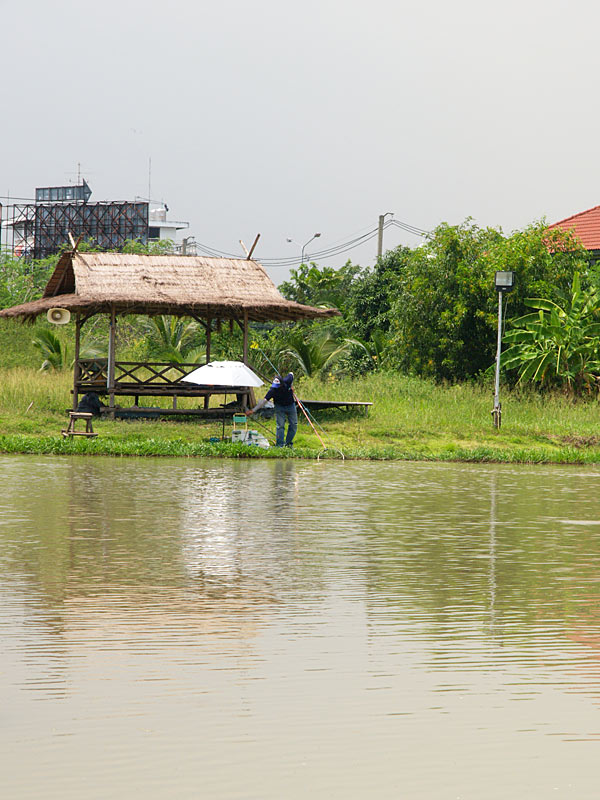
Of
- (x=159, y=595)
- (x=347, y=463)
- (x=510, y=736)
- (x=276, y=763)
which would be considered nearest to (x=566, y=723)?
(x=510, y=736)

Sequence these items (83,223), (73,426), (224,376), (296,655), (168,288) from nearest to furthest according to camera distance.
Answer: (296,655) → (224,376) → (73,426) → (168,288) → (83,223)

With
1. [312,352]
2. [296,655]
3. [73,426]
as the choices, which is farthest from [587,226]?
[296,655]

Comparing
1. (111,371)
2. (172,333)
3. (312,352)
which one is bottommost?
(111,371)

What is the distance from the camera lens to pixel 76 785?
157 inches

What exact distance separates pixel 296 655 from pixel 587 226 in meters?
38.1

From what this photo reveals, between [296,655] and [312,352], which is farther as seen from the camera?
[312,352]

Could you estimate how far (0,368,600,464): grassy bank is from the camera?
22.1m

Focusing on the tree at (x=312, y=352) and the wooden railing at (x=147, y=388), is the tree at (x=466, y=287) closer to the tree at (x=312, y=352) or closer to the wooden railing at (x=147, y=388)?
the tree at (x=312, y=352)

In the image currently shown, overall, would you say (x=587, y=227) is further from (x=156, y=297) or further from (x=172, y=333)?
(x=156, y=297)

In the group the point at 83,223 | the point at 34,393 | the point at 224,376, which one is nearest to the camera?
the point at 224,376

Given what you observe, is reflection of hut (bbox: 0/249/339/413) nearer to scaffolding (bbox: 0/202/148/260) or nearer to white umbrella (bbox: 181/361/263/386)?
white umbrella (bbox: 181/361/263/386)

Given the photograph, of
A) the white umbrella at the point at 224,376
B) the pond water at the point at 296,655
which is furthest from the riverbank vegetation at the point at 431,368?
the pond water at the point at 296,655

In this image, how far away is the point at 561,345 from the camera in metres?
29.0

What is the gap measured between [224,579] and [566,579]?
2.69 metres
